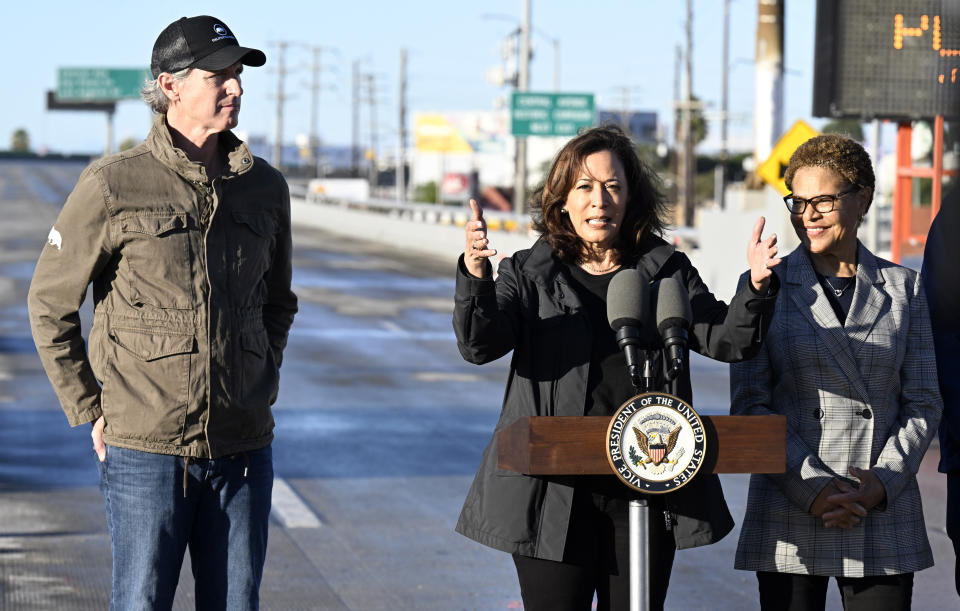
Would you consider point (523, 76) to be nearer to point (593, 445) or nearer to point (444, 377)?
point (444, 377)

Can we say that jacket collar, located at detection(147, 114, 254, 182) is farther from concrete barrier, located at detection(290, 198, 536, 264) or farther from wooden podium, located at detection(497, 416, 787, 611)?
concrete barrier, located at detection(290, 198, 536, 264)

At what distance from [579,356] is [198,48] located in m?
1.35

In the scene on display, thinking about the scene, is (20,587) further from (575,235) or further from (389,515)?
(575,235)

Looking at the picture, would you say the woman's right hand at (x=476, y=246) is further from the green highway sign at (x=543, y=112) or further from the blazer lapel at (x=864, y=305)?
the green highway sign at (x=543, y=112)

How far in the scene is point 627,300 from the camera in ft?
11.6

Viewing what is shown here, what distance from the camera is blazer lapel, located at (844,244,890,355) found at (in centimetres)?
408

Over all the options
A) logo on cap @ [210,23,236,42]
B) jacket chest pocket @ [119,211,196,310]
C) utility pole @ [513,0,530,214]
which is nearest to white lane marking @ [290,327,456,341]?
logo on cap @ [210,23,236,42]

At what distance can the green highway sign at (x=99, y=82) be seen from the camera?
8194cm

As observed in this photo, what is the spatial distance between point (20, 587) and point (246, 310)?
334 centimetres

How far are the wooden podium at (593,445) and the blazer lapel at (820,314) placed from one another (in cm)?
59

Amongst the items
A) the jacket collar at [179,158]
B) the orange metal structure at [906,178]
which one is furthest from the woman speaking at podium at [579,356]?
the orange metal structure at [906,178]

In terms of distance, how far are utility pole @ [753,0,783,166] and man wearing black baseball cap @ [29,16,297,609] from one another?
17189mm

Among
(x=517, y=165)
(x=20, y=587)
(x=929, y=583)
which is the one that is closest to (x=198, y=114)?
(x=20, y=587)

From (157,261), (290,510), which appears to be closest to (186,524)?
(157,261)
